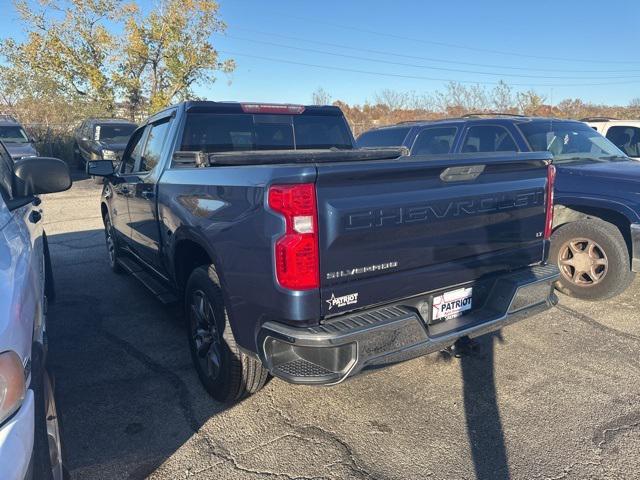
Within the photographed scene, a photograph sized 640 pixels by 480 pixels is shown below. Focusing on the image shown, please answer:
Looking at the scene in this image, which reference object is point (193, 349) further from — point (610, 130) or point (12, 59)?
point (12, 59)

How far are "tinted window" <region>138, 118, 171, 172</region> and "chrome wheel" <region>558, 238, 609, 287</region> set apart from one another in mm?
4251

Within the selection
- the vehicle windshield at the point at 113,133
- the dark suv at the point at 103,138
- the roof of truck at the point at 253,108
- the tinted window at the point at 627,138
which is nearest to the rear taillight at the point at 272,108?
the roof of truck at the point at 253,108

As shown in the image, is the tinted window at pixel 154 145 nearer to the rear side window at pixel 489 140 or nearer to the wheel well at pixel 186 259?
the wheel well at pixel 186 259

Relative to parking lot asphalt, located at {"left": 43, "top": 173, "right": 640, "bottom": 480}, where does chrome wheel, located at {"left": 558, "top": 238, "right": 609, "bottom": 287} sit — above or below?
above

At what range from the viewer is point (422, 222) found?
2631mm

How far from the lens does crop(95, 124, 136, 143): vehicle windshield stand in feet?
56.2

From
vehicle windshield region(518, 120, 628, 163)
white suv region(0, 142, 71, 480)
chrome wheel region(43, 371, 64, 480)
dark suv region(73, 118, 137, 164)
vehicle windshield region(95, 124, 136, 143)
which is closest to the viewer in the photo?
white suv region(0, 142, 71, 480)

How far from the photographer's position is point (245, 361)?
9.56 feet

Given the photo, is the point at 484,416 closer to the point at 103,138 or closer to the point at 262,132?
the point at 262,132

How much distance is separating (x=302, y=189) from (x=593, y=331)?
135 inches

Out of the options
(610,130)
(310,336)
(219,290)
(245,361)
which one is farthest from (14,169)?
(610,130)

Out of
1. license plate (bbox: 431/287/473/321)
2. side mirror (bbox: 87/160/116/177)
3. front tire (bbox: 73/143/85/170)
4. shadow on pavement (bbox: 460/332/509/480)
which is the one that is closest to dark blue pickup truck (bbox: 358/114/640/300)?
shadow on pavement (bbox: 460/332/509/480)

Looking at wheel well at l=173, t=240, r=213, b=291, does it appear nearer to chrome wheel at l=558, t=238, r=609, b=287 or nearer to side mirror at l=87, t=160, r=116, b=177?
side mirror at l=87, t=160, r=116, b=177

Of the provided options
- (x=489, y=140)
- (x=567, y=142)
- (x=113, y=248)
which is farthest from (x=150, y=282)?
(x=567, y=142)
